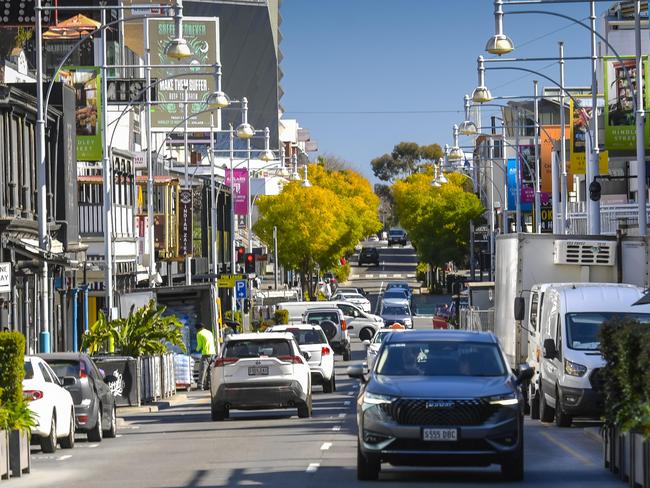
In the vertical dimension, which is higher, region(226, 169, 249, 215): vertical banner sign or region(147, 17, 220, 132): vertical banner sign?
region(147, 17, 220, 132): vertical banner sign

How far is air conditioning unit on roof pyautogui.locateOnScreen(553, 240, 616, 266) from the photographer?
105ft

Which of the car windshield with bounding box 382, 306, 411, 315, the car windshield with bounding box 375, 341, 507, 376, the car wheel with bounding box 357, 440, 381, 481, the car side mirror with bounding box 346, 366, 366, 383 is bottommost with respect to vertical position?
the car windshield with bounding box 382, 306, 411, 315

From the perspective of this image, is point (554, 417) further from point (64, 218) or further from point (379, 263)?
point (379, 263)

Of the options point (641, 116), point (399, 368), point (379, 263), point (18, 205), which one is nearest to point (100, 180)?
point (18, 205)

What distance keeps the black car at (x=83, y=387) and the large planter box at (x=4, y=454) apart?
6169 millimetres

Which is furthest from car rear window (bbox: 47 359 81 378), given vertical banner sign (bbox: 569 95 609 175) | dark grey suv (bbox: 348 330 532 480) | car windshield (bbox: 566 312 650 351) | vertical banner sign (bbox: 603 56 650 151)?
vertical banner sign (bbox: 569 95 609 175)

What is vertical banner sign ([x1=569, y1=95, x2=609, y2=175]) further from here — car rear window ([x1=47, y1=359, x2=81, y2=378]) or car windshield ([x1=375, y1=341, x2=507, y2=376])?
car windshield ([x1=375, y1=341, x2=507, y2=376])

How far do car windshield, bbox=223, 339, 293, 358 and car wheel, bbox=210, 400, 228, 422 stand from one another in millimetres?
1040

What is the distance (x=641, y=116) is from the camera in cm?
4072

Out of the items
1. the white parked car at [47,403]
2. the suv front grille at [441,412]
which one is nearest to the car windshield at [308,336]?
the white parked car at [47,403]

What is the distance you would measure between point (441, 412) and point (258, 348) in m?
12.8

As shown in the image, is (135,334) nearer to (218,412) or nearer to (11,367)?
(218,412)

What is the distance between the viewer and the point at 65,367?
26781 millimetres

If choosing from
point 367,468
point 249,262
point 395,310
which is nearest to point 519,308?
point 367,468
